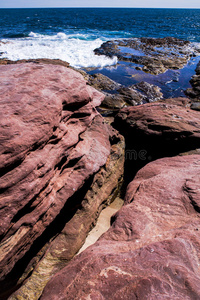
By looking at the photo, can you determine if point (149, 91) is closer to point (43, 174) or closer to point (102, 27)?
point (43, 174)

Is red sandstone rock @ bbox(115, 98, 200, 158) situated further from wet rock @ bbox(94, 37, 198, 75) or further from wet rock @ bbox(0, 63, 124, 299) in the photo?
wet rock @ bbox(94, 37, 198, 75)

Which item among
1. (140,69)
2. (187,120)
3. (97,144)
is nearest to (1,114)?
(97,144)

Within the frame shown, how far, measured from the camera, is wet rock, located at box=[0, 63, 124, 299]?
270 cm

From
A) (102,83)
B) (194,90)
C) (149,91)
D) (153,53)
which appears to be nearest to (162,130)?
(149,91)

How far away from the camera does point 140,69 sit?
15273 mm

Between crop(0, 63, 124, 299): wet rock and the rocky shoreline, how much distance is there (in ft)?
0.06

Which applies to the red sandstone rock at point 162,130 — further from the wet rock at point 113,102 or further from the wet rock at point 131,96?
the wet rock at point 131,96

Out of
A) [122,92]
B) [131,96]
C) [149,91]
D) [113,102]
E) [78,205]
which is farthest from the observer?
[149,91]

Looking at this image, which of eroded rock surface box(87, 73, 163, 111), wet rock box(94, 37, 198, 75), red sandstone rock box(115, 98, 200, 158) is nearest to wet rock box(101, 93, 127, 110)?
eroded rock surface box(87, 73, 163, 111)

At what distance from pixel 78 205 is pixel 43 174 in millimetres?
1454

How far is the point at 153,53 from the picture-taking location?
19406 mm

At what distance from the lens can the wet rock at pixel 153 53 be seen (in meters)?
16.2

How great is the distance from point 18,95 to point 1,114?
0.61 metres

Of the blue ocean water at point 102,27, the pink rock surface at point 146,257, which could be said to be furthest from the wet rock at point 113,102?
the blue ocean water at point 102,27
